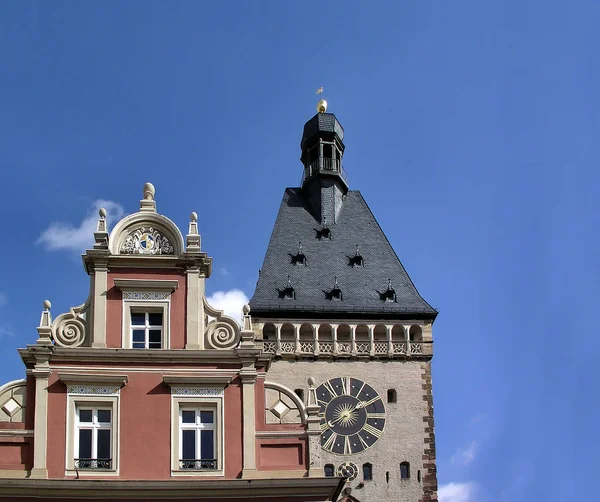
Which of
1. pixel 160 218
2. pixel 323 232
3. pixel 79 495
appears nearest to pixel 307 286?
pixel 323 232

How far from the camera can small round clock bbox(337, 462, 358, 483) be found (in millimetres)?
40219

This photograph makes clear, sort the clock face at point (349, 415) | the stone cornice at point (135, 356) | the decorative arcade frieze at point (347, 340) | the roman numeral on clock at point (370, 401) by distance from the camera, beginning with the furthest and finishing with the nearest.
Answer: the decorative arcade frieze at point (347, 340)
the roman numeral on clock at point (370, 401)
the clock face at point (349, 415)
the stone cornice at point (135, 356)

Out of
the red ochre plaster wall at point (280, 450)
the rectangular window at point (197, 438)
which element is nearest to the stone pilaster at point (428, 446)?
the red ochre plaster wall at point (280, 450)

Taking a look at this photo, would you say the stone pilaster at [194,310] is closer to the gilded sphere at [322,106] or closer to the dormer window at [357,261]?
the dormer window at [357,261]

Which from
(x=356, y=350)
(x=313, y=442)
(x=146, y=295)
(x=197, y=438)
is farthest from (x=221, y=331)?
(x=356, y=350)

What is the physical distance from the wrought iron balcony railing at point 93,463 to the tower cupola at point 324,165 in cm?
2767

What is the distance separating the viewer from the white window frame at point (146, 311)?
Answer: 23.0 metres

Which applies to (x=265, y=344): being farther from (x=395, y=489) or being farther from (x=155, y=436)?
(x=155, y=436)

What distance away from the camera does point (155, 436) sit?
2211 cm

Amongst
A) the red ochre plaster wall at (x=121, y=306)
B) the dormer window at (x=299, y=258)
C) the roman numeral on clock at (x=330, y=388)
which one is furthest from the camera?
the dormer window at (x=299, y=258)

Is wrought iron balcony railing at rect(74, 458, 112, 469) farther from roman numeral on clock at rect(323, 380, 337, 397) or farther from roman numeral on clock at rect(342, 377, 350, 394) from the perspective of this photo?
roman numeral on clock at rect(342, 377, 350, 394)

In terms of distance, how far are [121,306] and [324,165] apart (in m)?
27.9

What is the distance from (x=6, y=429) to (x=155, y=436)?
2.57 meters

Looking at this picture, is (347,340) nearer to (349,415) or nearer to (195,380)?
(349,415)
